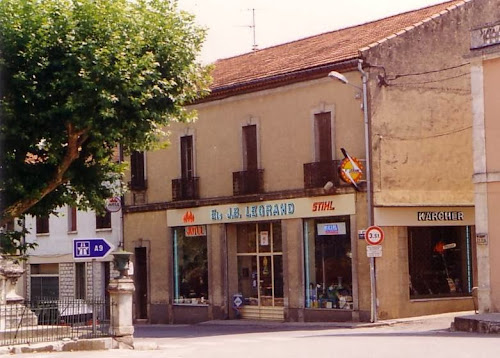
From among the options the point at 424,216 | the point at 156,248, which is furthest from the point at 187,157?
the point at 424,216

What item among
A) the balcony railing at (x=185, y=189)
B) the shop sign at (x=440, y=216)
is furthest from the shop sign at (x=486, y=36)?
the balcony railing at (x=185, y=189)

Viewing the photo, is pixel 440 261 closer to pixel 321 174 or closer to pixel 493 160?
pixel 321 174

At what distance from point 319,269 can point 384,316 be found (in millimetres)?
2962

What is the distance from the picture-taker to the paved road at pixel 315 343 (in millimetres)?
18047

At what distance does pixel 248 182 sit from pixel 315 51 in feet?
15.7

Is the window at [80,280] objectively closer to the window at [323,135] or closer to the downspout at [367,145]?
the window at [323,135]

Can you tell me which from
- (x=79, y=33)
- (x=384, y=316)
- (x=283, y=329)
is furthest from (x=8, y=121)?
(x=384, y=316)

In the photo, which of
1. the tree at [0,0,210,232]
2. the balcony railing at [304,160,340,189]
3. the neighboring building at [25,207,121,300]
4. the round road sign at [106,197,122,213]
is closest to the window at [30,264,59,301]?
the neighboring building at [25,207,121,300]

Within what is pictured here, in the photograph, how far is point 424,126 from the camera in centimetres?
3139

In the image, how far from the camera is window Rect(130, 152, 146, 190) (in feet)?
127

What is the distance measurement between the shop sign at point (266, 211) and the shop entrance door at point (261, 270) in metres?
0.55

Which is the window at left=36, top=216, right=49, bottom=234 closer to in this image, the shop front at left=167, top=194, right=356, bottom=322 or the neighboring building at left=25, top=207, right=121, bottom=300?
the neighboring building at left=25, top=207, right=121, bottom=300

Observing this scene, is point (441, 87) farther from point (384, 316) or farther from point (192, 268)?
point (192, 268)

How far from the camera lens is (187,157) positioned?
3688 cm
